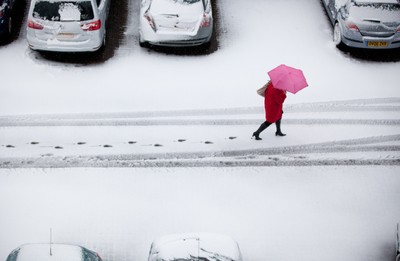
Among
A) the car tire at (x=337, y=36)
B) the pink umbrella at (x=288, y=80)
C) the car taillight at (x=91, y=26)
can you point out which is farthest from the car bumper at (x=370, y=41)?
the car taillight at (x=91, y=26)

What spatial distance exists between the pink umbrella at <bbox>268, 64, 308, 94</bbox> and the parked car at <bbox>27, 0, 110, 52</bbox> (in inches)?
186

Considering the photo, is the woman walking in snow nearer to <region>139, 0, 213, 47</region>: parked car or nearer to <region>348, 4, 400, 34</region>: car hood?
<region>139, 0, 213, 47</region>: parked car

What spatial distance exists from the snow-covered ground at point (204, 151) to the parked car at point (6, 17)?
450 millimetres

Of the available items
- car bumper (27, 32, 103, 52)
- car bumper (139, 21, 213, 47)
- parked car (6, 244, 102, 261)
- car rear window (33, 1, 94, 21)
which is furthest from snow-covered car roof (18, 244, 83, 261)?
car bumper (139, 21, 213, 47)

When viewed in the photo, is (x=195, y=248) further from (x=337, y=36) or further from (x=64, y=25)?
(x=337, y=36)

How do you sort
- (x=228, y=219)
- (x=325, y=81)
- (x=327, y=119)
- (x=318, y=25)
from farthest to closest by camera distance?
1. (x=318, y=25)
2. (x=325, y=81)
3. (x=327, y=119)
4. (x=228, y=219)

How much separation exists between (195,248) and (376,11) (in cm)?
876

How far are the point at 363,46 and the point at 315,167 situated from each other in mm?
4463

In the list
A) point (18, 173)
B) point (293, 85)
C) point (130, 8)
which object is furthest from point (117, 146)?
point (130, 8)

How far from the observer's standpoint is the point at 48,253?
7797 millimetres

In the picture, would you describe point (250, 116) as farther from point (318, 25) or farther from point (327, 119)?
point (318, 25)

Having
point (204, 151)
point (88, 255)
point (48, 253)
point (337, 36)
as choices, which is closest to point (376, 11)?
point (337, 36)

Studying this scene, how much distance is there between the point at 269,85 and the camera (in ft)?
→ 35.5

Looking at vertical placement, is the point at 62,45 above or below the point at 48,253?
above
